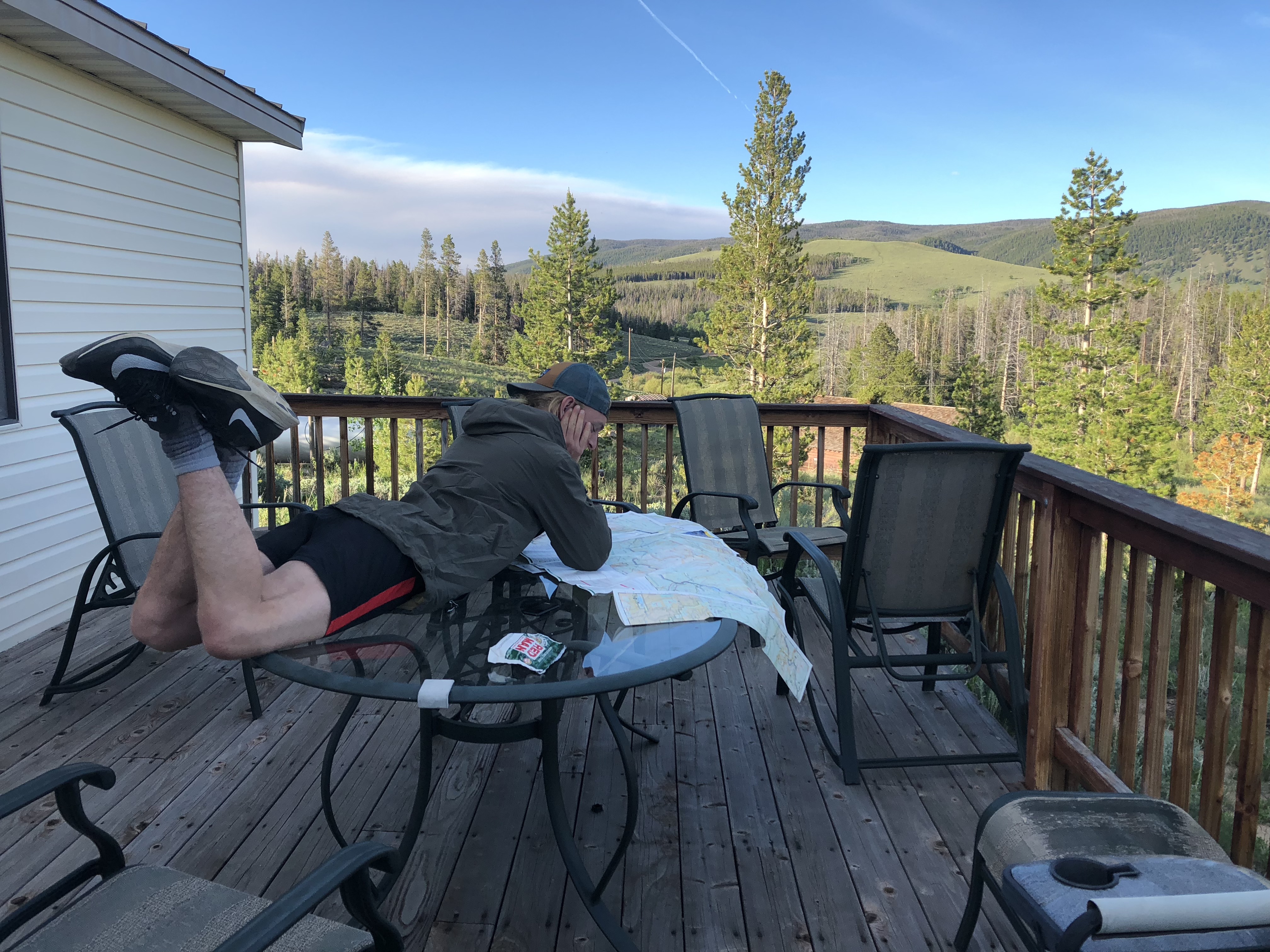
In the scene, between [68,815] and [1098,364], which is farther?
[1098,364]

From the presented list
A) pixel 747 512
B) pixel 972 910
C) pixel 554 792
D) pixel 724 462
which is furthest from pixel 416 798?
pixel 724 462

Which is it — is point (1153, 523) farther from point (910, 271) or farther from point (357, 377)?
point (910, 271)

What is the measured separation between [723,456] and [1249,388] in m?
52.7

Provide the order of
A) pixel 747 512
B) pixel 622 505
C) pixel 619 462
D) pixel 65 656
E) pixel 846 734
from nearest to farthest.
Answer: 1. pixel 846 734
2. pixel 65 656
3. pixel 622 505
4. pixel 747 512
5. pixel 619 462

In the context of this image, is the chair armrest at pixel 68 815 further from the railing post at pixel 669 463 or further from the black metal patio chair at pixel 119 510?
the railing post at pixel 669 463

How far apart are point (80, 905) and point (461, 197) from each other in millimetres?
75508

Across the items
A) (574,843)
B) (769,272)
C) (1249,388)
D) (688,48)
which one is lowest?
(1249,388)

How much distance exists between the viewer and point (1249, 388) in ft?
148

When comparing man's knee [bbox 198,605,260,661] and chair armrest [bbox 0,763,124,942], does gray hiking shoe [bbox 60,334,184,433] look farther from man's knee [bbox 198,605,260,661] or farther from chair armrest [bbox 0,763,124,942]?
chair armrest [bbox 0,763,124,942]

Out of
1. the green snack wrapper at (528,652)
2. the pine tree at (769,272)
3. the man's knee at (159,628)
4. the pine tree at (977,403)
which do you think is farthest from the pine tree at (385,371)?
the green snack wrapper at (528,652)

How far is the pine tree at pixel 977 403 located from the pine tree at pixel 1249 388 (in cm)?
1309

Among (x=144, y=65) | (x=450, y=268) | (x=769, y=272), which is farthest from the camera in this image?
(x=450, y=268)

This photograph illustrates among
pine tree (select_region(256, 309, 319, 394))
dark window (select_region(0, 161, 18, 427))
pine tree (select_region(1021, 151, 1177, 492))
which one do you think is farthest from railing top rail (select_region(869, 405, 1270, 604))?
pine tree (select_region(256, 309, 319, 394))

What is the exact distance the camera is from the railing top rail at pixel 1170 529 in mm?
1551
